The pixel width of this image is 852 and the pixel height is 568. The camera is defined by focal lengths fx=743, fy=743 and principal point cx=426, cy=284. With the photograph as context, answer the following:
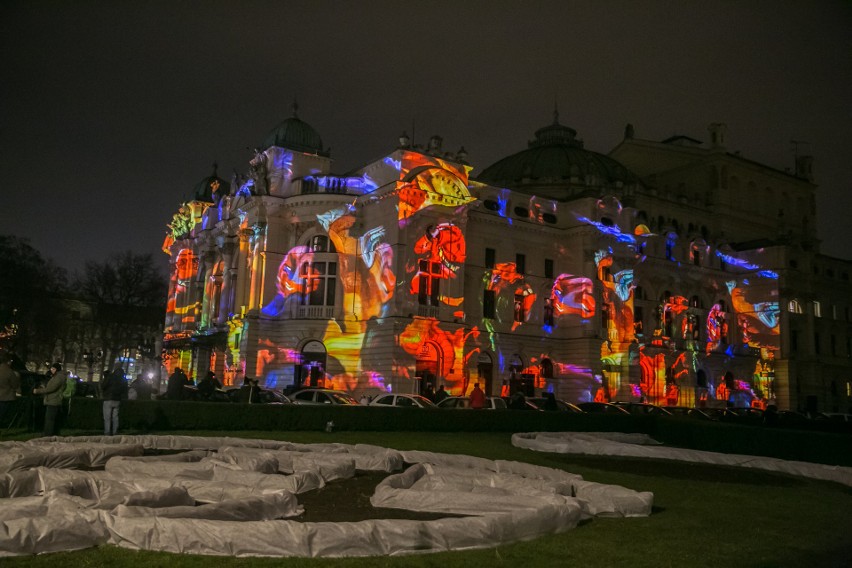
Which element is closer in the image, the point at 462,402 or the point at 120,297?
the point at 462,402

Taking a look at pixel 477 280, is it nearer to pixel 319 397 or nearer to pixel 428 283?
pixel 428 283

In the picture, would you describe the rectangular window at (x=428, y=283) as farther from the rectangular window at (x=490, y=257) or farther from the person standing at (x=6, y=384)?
the person standing at (x=6, y=384)

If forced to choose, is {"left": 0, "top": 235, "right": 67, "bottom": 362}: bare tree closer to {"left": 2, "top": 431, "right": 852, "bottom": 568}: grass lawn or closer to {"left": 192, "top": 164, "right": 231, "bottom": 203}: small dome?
{"left": 192, "top": 164, "right": 231, "bottom": 203}: small dome

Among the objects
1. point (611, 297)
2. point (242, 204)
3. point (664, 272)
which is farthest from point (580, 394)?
point (242, 204)

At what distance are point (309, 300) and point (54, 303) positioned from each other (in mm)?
21653

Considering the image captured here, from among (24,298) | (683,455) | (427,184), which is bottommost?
(683,455)

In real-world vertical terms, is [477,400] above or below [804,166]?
below

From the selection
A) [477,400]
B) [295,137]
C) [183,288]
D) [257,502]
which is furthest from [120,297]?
[257,502]

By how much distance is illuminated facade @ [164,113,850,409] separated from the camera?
151 feet

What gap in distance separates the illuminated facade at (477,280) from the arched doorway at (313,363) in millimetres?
76

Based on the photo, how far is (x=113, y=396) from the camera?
67.4 feet

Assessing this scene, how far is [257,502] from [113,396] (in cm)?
1270

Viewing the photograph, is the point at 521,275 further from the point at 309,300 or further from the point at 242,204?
the point at 242,204

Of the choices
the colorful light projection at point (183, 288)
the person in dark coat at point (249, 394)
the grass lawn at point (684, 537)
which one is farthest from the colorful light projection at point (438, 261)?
the grass lawn at point (684, 537)
